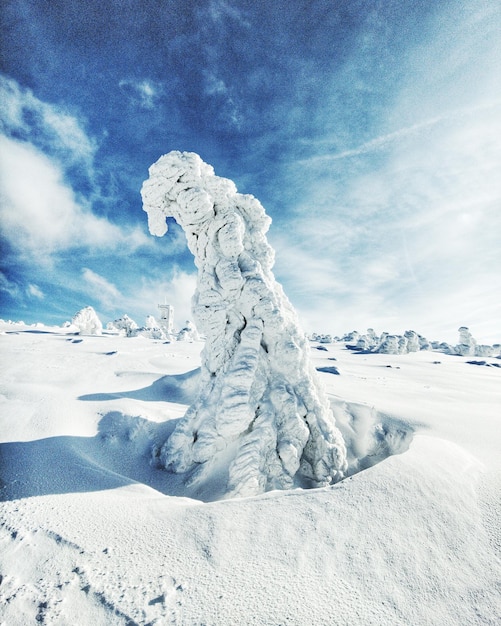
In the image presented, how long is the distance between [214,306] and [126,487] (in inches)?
141

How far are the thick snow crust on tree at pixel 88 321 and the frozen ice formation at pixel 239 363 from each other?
79.6ft

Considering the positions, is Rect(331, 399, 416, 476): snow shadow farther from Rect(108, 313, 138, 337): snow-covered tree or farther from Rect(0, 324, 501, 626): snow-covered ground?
Rect(108, 313, 138, 337): snow-covered tree

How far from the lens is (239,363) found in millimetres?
5324

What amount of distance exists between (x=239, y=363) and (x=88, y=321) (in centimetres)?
2805

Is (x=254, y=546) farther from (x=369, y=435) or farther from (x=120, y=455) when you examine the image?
(x=369, y=435)

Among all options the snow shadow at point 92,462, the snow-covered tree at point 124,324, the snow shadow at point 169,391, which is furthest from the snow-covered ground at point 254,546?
the snow-covered tree at point 124,324

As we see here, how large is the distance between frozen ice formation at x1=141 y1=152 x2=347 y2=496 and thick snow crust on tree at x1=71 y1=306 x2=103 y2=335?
79.6 feet

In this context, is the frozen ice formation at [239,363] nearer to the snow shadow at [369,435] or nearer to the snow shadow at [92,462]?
the snow shadow at [92,462]

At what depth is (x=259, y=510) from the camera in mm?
2697

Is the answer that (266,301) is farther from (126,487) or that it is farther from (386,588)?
(386,588)

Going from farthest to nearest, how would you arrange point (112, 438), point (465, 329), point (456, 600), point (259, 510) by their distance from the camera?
1. point (465, 329)
2. point (112, 438)
3. point (259, 510)
4. point (456, 600)

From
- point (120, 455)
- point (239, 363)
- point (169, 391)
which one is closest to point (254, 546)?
point (239, 363)

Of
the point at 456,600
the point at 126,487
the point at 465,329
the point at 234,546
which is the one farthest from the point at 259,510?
the point at 465,329

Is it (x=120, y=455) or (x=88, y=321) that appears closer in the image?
(x=120, y=455)
